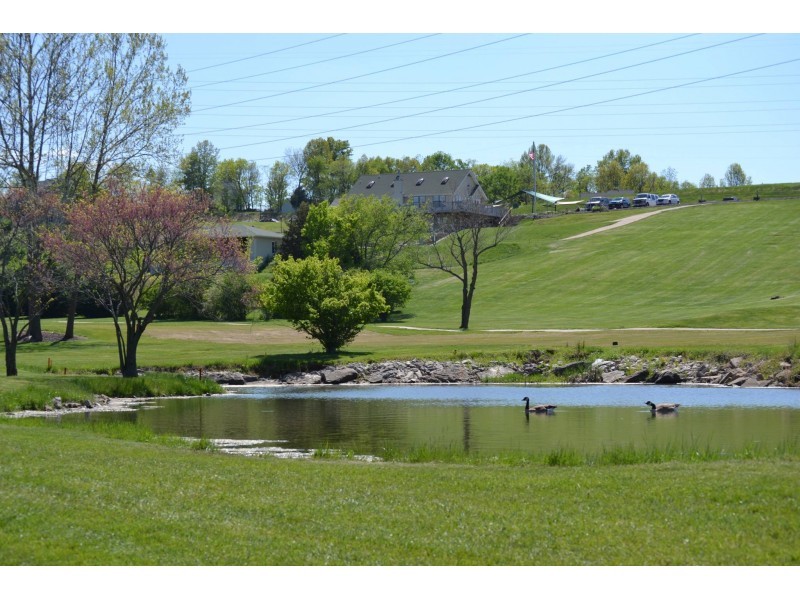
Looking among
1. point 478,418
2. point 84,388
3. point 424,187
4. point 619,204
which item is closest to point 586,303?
point 478,418

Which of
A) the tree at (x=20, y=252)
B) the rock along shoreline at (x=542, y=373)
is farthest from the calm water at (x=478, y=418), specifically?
the tree at (x=20, y=252)

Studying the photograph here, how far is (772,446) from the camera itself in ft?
78.9

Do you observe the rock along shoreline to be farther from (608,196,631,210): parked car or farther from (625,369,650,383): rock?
(608,196,631,210): parked car

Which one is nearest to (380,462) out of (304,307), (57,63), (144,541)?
(144,541)

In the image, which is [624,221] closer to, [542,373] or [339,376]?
[542,373]

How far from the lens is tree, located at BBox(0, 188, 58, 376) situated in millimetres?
41125

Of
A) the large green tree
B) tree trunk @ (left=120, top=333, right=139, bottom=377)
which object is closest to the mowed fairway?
tree trunk @ (left=120, top=333, right=139, bottom=377)

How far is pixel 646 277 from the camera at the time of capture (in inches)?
3814

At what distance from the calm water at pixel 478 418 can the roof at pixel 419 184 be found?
113142 millimetres

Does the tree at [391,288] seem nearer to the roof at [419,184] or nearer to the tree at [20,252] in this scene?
the tree at [20,252]

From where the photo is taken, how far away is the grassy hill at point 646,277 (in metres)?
75.5

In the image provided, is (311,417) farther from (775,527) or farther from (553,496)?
(775,527)

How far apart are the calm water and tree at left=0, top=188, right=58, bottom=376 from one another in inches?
321

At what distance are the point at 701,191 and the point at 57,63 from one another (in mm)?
132035
